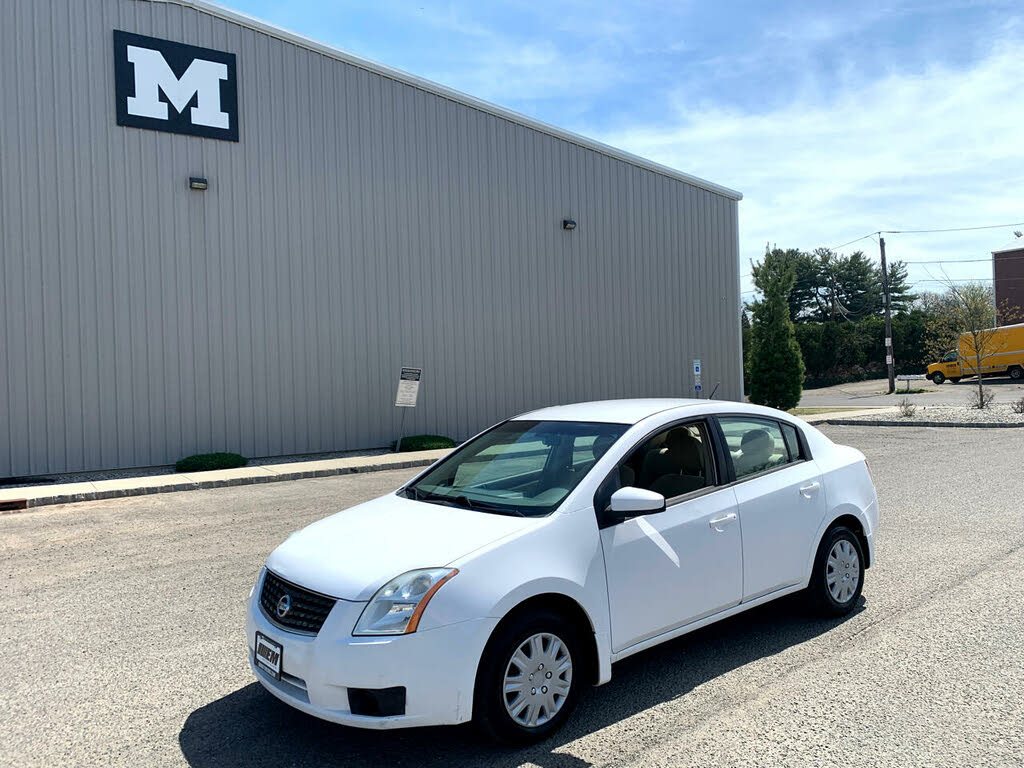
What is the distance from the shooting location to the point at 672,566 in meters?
4.36

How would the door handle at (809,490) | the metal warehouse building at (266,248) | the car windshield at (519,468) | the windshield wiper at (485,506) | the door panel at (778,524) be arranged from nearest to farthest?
the windshield wiper at (485,506)
the car windshield at (519,468)
the door panel at (778,524)
the door handle at (809,490)
the metal warehouse building at (266,248)

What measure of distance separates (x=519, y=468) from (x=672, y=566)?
3.44 ft

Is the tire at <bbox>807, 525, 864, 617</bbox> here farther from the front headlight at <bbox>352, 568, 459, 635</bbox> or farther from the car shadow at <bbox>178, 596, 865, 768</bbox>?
the front headlight at <bbox>352, 568, 459, 635</bbox>

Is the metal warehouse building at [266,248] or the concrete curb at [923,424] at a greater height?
the metal warehouse building at [266,248]

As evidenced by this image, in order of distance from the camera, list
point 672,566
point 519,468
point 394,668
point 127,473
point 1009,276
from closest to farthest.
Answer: point 394,668
point 672,566
point 519,468
point 127,473
point 1009,276

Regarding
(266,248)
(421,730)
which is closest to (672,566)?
(421,730)

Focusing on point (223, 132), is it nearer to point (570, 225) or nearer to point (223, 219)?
point (223, 219)

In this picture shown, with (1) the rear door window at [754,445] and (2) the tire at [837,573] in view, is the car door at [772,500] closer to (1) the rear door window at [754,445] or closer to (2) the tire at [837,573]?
(1) the rear door window at [754,445]

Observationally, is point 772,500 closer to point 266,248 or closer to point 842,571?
point 842,571

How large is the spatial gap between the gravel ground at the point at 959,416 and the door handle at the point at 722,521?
18821mm

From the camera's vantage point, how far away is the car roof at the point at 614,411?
484 cm

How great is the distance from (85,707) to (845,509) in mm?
4676

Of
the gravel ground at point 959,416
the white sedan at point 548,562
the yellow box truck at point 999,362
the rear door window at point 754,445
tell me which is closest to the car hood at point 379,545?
the white sedan at point 548,562

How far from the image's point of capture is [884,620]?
5.41 metres
